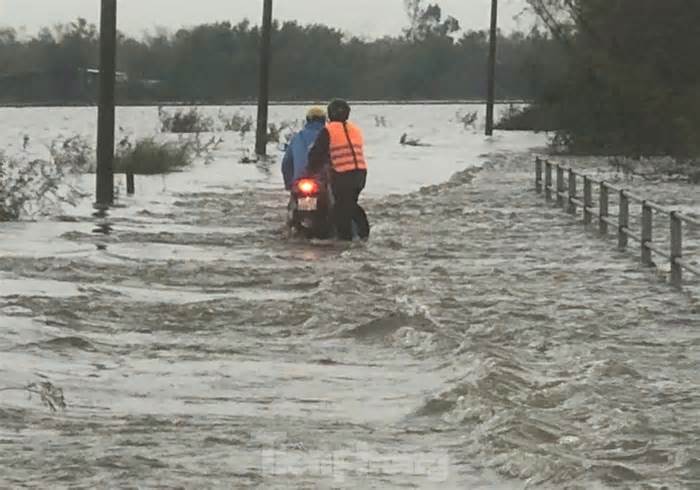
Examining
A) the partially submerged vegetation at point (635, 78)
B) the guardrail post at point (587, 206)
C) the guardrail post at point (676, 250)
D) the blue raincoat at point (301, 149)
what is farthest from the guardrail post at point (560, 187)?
the guardrail post at point (676, 250)

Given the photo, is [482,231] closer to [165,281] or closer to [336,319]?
[165,281]

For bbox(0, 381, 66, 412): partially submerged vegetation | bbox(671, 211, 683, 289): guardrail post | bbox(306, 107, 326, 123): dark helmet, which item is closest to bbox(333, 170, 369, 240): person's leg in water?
bbox(306, 107, 326, 123): dark helmet

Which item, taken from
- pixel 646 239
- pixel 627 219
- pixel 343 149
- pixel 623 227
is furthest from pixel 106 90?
pixel 646 239

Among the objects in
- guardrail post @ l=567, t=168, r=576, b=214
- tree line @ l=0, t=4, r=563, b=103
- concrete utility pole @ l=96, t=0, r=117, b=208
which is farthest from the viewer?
tree line @ l=0, t=4, r=563, b=103

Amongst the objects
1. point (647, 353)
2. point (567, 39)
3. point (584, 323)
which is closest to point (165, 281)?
point (584, 323)

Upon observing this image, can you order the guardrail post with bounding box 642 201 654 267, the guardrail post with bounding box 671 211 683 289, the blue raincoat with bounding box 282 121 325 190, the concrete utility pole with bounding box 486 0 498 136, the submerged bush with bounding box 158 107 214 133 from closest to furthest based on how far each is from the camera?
the guardrail post with bounding box 671 211 683 289
the guardrail post with bounding box 642 201 654 267
the blue raincoat with bounding box 282 121 325 190
the submerged bush with bounding box 158 107 214 133
the concrete utility pole with bounding box 486 0 498 136

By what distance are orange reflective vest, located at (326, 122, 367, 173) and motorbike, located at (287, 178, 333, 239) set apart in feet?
1.12

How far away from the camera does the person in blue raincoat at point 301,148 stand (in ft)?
66.3

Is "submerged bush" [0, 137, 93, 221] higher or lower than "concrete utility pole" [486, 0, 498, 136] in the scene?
lower

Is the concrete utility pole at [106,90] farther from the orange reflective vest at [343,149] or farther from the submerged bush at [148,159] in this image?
the submerged bush at [148,159]

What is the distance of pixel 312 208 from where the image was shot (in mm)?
20109

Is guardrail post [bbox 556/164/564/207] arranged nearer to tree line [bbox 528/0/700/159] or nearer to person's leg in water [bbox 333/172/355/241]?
tree line [bbox 528/0/700/159]

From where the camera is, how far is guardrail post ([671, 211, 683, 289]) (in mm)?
16297

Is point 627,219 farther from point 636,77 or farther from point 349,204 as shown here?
point 636,77
